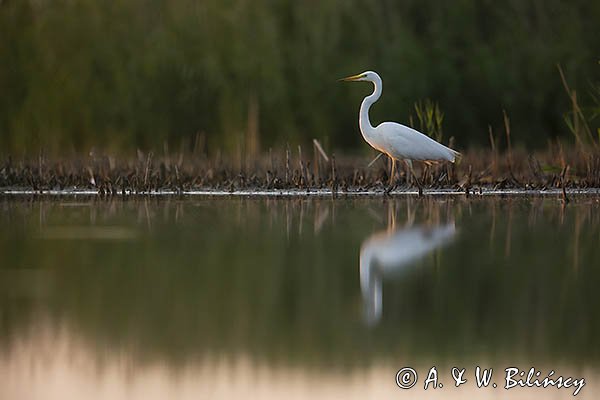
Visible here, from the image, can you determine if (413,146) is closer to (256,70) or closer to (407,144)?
(407,144)

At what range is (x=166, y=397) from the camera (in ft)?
8.34

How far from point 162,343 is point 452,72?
349 inches

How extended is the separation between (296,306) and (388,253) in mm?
1199

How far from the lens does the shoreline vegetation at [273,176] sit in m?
7.85

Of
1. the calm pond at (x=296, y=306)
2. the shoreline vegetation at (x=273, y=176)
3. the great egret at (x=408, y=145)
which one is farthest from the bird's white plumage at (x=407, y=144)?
the calm pond at (x=296, y=306)

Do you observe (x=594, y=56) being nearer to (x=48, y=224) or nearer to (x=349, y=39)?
(x=349, y=39)

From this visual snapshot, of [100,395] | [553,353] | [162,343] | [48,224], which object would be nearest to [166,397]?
[100,395]

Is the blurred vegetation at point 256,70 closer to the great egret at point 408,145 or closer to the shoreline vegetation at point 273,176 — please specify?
the shoreline vegetation at point 273,176

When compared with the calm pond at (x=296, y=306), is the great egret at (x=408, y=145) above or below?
above

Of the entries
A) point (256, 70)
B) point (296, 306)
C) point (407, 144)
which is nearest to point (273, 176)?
point (407, 144)

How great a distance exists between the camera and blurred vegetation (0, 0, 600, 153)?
Answer: 10.8 metres

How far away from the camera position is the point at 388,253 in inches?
184

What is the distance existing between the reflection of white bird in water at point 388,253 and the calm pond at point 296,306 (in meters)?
0.01

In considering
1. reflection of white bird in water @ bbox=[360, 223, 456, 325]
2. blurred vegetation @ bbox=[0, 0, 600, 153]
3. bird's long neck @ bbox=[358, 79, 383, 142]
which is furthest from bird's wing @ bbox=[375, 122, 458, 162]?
blurred vegetation @ bbox=[0, 0, 600, 153]
